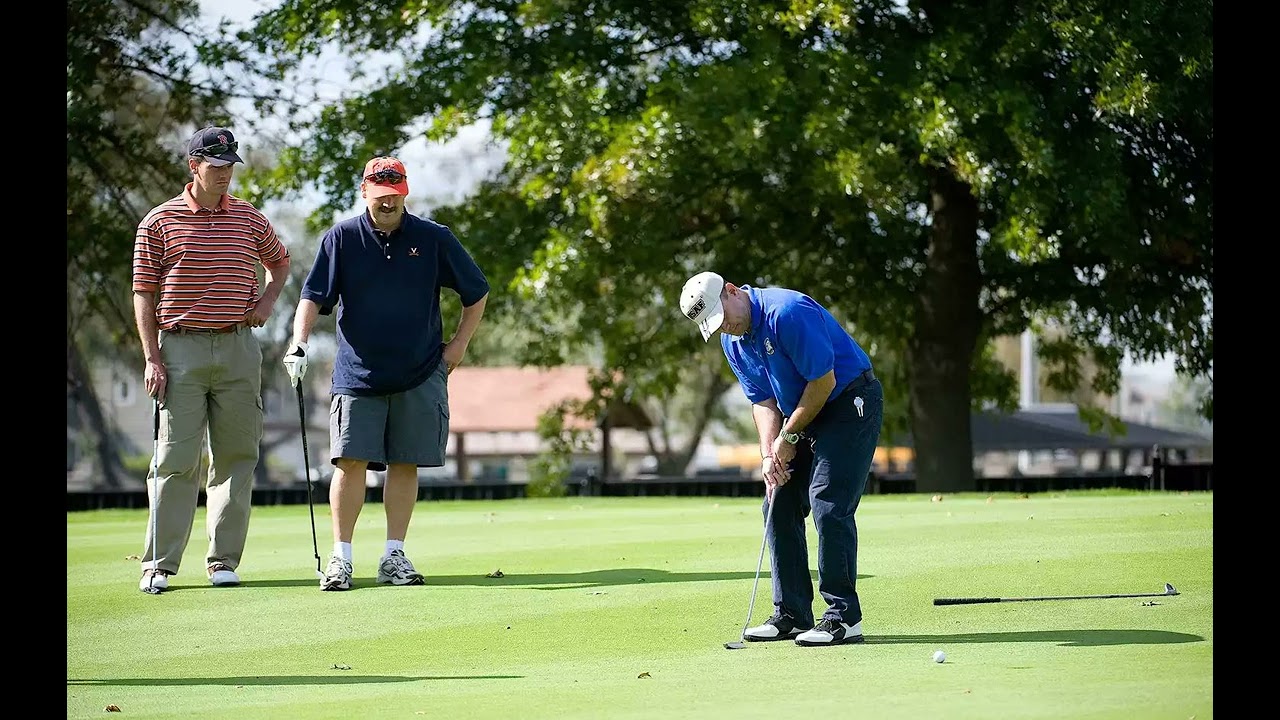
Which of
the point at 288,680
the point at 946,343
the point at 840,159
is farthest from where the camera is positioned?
the point at 946,343

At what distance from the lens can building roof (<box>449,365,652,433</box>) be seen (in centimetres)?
6544

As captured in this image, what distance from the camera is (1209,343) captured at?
899 inches

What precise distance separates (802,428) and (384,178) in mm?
3006

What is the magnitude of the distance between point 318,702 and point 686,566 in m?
4.10

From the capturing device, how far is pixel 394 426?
8.84 m

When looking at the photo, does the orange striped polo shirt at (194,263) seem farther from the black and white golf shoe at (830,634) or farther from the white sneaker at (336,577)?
the black and white golf shoe at (830,634)

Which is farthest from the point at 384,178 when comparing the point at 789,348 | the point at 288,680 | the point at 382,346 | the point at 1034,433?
the point at 1034,433

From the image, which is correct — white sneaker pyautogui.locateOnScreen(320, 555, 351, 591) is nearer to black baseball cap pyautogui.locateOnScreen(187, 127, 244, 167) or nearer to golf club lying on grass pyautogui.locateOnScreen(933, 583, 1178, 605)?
black baseball cap pyautogui.locateOnScreen(187, 127, 244, 167)

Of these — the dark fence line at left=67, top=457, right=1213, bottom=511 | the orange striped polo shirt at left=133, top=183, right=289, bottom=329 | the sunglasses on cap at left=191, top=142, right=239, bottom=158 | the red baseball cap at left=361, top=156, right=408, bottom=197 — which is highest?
the sunglasses on cap at left=191, top=142, right=239, bottom=158

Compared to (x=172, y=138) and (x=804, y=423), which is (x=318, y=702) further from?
(x=172, y=138)

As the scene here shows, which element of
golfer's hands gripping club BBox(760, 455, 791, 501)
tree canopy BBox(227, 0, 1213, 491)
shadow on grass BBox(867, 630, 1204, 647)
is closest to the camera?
shadow on grass BBox(867, 630, 1204, 647)

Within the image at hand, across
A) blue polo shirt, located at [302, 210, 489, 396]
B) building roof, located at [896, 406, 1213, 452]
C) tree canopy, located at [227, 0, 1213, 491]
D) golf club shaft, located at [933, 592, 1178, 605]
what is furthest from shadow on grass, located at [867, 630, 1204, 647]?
building roof, located at [896, 406, 1213, 452]

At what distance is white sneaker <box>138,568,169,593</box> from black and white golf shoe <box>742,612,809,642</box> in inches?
131

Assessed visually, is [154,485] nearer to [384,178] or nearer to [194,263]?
[194,263]
